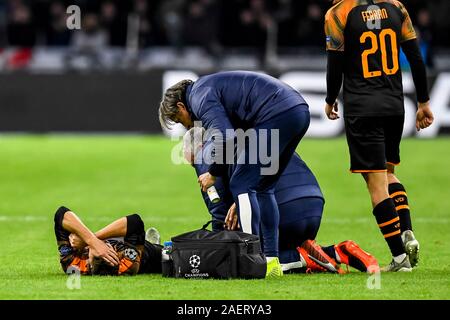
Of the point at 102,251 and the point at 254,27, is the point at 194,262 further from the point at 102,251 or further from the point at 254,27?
the point at 254,27

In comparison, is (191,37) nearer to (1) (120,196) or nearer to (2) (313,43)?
(2) (313,43)

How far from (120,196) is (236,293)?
29.3 feet

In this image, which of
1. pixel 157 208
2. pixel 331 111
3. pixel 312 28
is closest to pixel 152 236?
pixel 331 111

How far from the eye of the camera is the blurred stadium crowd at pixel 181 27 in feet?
93.6

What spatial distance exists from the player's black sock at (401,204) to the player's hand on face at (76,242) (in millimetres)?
A: 2668

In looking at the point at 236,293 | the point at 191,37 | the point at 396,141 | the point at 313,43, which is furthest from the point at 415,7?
the point at 236,293

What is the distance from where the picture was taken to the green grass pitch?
8.12 m

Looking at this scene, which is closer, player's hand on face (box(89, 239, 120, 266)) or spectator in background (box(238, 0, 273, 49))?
Result: player's hand on face (box(89, 239, 120, 266))

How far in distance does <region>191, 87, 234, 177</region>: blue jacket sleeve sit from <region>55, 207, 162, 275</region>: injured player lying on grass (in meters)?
0.93

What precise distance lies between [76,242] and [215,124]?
1.53 m

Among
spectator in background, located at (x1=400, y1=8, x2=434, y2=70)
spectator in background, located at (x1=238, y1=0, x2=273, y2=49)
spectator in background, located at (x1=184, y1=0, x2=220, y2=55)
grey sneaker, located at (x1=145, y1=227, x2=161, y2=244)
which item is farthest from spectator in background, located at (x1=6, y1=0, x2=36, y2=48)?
grey sneaker, located at (x1=145, y1=227, x2=161, y2=244)

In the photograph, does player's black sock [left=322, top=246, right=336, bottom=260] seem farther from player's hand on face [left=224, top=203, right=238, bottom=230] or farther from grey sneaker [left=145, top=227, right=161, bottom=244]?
grey sneaker [left=145, top=227, right=161, bottom=244]
